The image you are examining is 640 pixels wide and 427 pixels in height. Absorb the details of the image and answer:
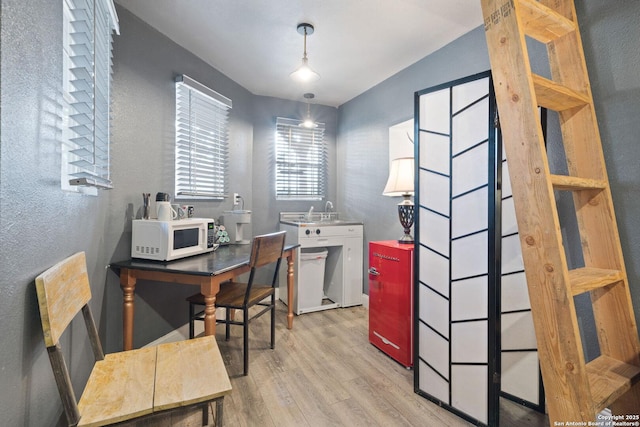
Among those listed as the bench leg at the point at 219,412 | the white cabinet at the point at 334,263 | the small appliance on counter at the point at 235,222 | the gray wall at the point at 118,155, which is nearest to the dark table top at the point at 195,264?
the gray wall at the point at 118,155

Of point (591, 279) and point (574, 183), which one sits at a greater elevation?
point (574, 183)

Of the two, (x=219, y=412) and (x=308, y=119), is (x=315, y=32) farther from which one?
(x=219, y=412)

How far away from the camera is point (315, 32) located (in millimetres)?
2248

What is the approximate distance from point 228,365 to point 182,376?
3.49 ft

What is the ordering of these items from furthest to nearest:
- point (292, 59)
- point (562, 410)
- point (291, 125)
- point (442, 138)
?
point (291, 125)
point (292, 59)
point (442, 138)
point (562, 410)

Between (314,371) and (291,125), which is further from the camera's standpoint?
(291,125)

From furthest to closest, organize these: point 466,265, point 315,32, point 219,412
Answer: point 315,32 → point 466,265 → point 219,412

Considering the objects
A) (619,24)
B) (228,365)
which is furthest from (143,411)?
(619,24)

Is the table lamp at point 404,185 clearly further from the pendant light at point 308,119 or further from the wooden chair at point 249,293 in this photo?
the pendant light at point 308,119

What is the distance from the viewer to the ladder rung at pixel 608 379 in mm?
924

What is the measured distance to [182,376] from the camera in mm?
1179

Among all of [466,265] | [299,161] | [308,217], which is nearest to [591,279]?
[466,265]

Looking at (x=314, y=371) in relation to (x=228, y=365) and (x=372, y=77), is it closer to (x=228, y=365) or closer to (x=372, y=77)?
(x=228, y=365)

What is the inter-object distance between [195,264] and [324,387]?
45.1 inches
